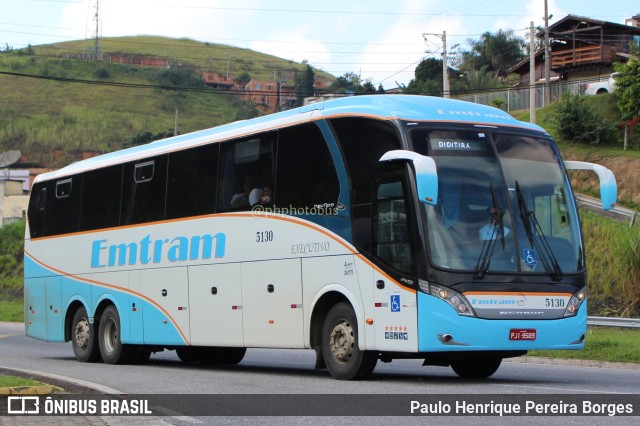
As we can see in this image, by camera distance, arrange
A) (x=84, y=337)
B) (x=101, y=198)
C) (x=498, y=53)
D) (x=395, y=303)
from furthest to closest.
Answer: (x=498, y=53), (x=84, y=337), (x=101, y=198), (x=395, y=303)

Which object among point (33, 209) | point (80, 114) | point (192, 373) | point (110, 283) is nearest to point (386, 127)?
point (192, 373)

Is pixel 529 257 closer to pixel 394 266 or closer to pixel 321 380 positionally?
pixel 394 266

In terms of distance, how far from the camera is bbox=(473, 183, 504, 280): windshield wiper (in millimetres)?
13531

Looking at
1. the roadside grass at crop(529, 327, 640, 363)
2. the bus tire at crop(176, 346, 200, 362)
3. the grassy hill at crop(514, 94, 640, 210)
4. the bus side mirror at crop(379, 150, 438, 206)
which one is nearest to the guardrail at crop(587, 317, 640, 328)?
the roadside grass at crop(529, 327, 640, 363)

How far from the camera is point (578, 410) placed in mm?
A: 10812

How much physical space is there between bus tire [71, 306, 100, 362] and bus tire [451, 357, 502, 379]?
885cm

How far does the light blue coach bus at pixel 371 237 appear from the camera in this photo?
1358 cm

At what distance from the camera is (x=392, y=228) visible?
14102 millimetres

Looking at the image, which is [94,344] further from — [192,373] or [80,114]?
[80,114]

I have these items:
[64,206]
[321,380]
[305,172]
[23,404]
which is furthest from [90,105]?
[23,404]

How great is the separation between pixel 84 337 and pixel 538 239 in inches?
458

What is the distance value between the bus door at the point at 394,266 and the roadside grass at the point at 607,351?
289 inches

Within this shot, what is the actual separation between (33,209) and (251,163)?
9.57 metres

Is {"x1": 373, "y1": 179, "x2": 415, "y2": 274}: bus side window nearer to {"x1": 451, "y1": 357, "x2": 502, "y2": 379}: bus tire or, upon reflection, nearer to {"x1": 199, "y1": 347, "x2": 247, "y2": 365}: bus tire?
{"x1": 451, "y1": 357, "x2": 502, "y2": 379}: bus tire
